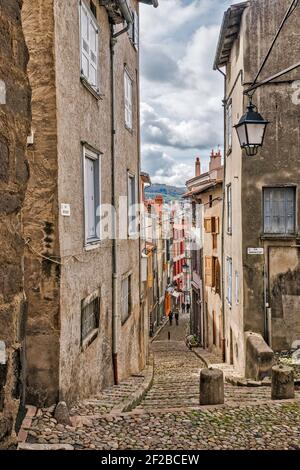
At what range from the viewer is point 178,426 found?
19.7 feet

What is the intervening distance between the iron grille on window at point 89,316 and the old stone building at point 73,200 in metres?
0.02

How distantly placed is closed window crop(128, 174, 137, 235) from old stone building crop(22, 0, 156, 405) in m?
1.57

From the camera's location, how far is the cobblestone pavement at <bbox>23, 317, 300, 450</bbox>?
527 centimetres

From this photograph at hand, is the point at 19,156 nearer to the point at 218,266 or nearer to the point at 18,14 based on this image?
the point at 18,14

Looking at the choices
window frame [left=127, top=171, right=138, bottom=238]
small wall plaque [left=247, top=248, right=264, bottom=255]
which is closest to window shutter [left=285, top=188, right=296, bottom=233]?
small wall plaque [left=247, top=248, right=264, bottom=255]

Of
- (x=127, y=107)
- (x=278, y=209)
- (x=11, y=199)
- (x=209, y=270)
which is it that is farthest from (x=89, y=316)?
(x=209, y=270)

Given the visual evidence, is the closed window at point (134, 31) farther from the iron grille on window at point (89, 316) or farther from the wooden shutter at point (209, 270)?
the wooden shutter at point (209, 270)

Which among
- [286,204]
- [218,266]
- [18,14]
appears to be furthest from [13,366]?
[218,266]

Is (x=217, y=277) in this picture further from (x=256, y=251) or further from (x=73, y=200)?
(x=73, y=200)

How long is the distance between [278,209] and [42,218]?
8.68 metres

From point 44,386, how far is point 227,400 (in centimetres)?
360

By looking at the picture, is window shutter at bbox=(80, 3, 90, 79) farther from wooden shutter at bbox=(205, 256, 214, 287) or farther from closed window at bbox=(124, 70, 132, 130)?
wooden shutter at bbox=(205, 256, 214, 287)

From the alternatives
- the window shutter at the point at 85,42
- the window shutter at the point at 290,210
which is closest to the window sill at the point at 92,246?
the window shutter at the point at 85,42

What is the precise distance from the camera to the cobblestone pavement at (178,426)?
5.27 metres
